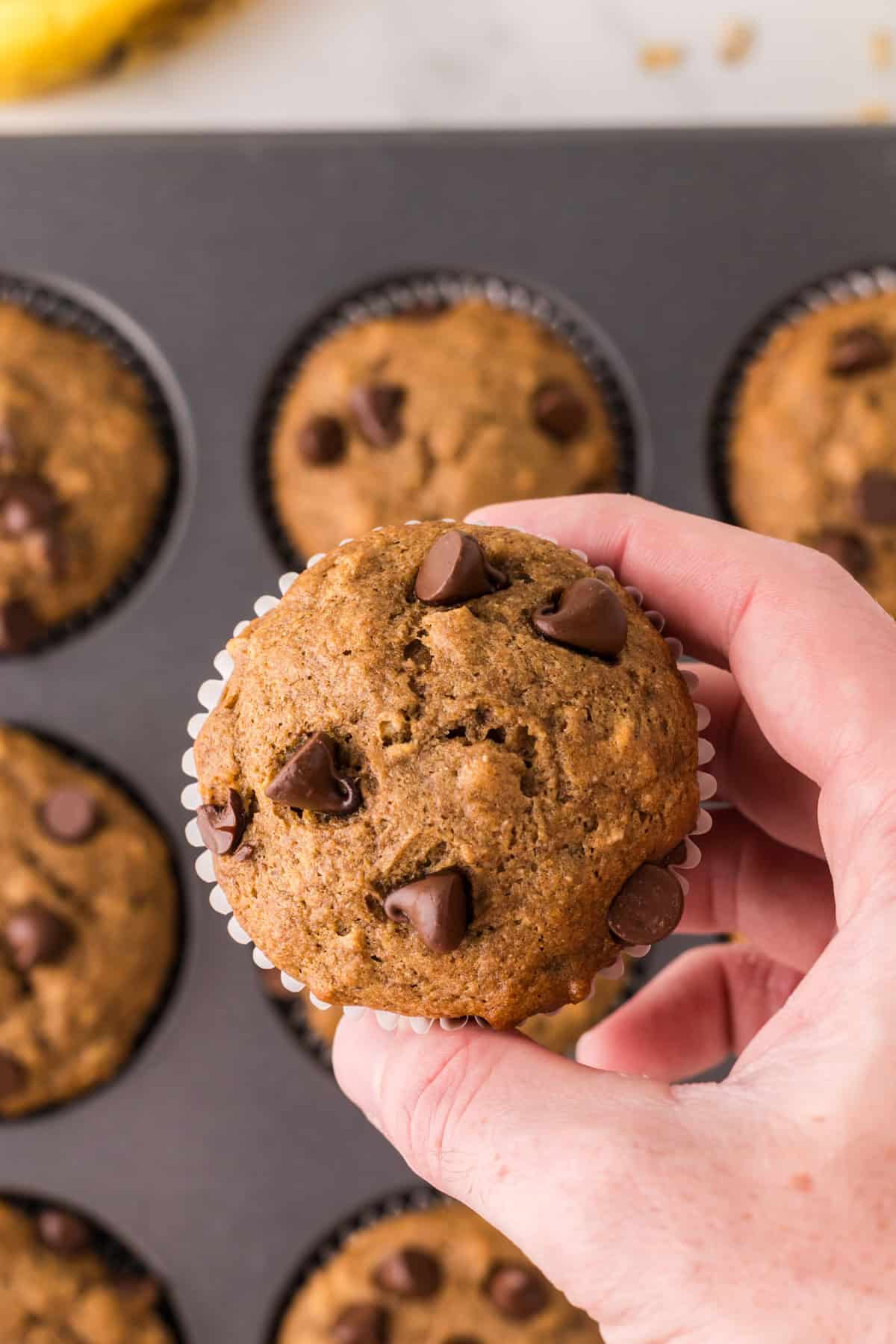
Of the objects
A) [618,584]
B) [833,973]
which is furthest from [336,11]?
[833,973]

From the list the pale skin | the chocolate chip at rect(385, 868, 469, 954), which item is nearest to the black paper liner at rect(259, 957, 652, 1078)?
the pale skin

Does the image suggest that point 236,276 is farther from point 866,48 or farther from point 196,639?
point 866,48

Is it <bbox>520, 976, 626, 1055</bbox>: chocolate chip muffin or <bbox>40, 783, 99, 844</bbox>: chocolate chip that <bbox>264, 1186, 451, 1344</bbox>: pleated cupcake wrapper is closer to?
<bbox>520, 976, 626, 1055</bbox>: chocolate chip muffin

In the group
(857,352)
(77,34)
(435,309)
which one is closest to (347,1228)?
(435,309)

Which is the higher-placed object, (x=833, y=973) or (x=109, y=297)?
(x=109, y=297)

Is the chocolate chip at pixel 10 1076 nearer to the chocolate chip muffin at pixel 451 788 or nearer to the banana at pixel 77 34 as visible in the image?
the chocolate chip muffin at pixel 451 788

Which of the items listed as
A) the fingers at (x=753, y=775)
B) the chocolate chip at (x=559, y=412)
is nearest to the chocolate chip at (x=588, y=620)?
the fingers at (x=753, y=775)

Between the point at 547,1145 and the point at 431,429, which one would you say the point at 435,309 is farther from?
the point at 547,1145
